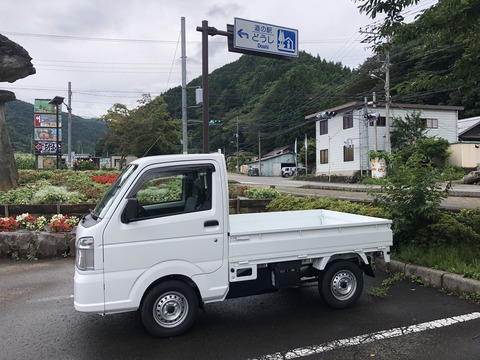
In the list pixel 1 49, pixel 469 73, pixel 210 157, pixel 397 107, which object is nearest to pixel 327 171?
pixel 397 107

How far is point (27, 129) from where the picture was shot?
68188mm

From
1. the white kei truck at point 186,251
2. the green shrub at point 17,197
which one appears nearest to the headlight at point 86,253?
the white kei truck at point 186,251

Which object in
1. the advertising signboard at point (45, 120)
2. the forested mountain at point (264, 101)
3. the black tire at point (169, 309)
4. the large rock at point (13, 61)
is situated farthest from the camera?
the forested mountain at point (264, 101)

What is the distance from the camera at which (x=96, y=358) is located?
12.0 feet

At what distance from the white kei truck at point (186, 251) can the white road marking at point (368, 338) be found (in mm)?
805

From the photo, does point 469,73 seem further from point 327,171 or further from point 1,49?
point 327,171

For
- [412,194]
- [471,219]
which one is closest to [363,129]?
[471,219]

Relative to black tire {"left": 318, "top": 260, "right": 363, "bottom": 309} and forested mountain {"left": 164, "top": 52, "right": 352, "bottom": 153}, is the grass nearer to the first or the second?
black tire {"left": 318, "top": 260, "right": 363, "bottom": 309}

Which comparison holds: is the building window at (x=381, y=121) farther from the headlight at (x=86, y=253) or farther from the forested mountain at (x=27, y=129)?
the forested mountain at (x=27, y=129)

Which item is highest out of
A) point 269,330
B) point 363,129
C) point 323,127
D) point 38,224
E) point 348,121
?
point 323,127

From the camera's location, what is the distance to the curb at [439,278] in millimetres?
5133

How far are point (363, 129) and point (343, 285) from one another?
103ft

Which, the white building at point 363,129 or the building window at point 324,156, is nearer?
the white building at point 363,129

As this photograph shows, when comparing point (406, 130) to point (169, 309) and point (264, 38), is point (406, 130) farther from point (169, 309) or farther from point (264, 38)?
point (169, 309)
